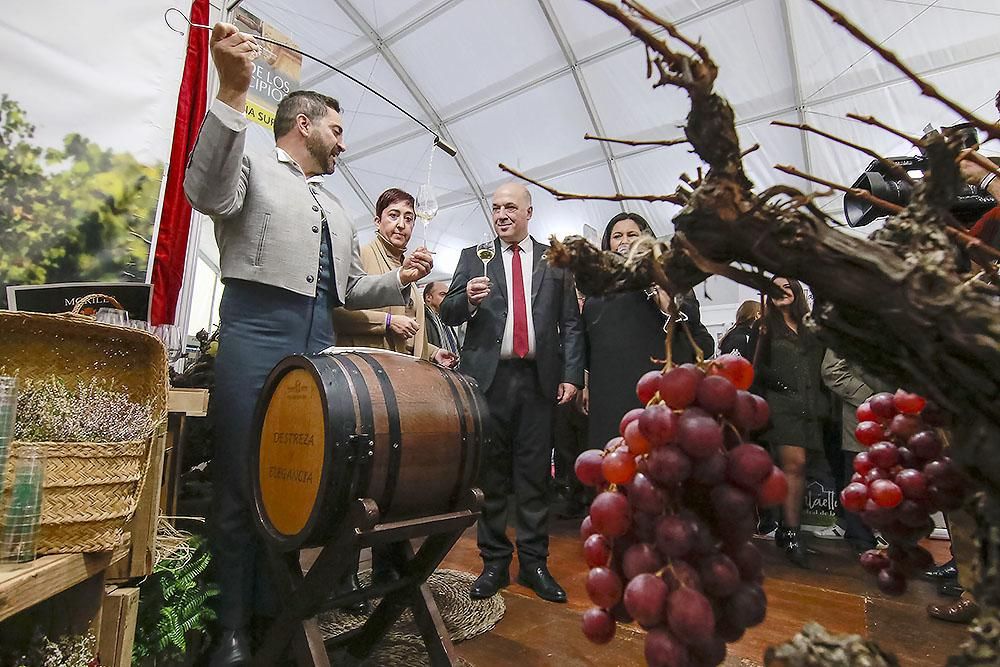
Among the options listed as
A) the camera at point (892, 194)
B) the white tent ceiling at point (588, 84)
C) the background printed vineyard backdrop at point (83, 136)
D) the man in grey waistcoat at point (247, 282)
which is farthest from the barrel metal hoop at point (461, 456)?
the white tent ceiling at point (588, 84)

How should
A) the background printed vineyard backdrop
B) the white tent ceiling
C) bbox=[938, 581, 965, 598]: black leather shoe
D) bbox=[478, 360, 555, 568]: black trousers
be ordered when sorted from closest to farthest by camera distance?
the background printed vineyard backdrop < bbox=[478, 360, 555, 568]: black trousers < bbox=[938, 581, 965, 598]: black leather shoe < the white tent ceiling

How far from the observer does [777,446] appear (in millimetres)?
3236

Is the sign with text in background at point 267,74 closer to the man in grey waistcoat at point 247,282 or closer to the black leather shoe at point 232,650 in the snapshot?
the man in grey waistcoat at point 247,282

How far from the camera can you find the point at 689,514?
1.18ft

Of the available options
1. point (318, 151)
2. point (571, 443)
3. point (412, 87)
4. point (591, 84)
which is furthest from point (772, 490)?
point (412, 87)

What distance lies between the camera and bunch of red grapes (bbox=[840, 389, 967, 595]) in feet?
1.46

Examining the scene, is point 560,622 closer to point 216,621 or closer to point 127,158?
point 216,621

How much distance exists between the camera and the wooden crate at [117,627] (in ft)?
3.94

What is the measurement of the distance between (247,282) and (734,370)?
1.61 m

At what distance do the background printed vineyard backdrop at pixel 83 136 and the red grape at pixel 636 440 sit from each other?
8.09ft

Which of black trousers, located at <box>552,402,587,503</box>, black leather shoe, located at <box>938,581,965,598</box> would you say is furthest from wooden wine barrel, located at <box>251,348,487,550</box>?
black trousers, located at <box>552,402,587,503</box>

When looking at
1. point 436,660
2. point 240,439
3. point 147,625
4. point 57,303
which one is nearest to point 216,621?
point 147,625

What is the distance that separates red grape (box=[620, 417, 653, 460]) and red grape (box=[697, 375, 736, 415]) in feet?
0.14

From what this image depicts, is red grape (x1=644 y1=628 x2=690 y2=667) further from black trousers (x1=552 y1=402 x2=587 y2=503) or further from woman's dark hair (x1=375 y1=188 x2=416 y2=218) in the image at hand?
black trousers (x1=552 y1=402 x2=587 y2=503)
